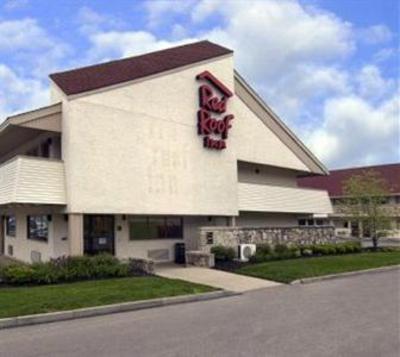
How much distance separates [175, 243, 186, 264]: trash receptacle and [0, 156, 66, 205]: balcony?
249 inches

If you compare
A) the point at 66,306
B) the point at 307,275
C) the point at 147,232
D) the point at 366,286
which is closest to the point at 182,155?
the point at 147,232

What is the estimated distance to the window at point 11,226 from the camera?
2820 cm

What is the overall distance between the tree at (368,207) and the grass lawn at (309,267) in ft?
24.1

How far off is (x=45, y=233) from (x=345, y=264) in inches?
477

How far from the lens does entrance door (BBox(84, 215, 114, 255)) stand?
861 inches

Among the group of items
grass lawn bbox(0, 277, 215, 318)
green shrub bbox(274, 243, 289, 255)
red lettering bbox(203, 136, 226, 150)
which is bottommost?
grass lawn bbox(0, 277, 215, 318)

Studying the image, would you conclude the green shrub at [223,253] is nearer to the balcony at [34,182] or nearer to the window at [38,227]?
the balcony at [34,182]

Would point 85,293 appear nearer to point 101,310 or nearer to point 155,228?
point 101,310

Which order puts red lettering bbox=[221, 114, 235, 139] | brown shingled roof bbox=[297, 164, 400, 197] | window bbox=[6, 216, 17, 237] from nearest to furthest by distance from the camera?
1. red lettering bbox=[221, 114, 235, 139]
2. window bbox=[6, 216, 17, 237]
3. brown shingled roof bbox=[297, 164, 400, 197]

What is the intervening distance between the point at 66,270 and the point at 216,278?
474 centimetres

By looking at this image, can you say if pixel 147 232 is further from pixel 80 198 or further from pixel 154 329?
pixel 154 329

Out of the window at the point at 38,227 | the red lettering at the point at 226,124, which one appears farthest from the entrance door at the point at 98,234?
the red lettering at the point at 226,124

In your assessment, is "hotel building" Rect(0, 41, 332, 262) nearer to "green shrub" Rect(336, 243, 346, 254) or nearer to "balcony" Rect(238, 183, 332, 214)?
"balcony" Rect(238, 183, 332, 214)

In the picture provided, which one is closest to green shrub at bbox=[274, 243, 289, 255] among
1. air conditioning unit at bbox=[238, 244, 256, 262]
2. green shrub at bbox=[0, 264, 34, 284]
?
air conditioning unit at bbox=[238, 244, 256, 262]
